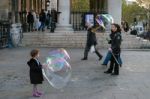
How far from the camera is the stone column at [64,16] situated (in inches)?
1400

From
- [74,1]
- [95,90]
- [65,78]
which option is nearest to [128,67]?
[95,90]

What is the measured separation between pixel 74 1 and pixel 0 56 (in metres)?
23.2

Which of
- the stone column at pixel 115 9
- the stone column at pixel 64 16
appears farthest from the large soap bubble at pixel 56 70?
the stone column at pixel 115 9

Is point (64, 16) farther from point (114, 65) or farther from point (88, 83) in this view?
point (88, 83)

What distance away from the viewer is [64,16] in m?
35.7

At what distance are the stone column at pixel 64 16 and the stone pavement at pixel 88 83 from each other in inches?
529

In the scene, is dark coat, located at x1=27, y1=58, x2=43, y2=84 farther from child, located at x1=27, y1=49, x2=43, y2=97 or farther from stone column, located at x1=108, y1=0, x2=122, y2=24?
stone column, located at x1=108, y1=0, x2=122, y2=24

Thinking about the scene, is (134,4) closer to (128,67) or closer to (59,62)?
(128,67)

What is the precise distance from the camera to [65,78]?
13.1m

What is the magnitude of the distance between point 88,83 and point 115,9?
70.9 ft

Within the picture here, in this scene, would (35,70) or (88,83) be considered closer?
(35,70)

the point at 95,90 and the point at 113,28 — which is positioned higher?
the point at 113,28

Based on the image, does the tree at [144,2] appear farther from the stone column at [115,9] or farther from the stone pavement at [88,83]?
the stone pavement at [88,83]

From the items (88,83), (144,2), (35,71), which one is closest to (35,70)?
(35,71)
